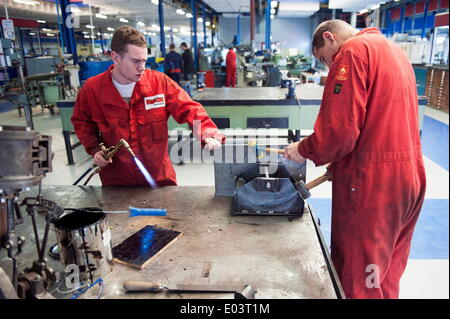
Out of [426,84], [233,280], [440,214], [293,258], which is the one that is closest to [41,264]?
[233,280]

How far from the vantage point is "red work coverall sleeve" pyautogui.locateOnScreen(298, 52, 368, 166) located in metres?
1.12

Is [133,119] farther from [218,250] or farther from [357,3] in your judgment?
[357,3]

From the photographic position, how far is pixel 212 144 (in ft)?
4.46

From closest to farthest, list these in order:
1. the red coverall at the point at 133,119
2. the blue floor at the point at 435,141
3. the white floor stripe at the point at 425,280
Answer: the red coverall at the point at 133,119
the white floor stripe at the point at 425,280
the blue floor at the point at 435,141

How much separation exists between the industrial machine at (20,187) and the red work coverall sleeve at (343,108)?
0.86 m

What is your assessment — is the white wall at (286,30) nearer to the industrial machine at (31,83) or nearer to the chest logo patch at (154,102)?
the industrial machine at (31,83)

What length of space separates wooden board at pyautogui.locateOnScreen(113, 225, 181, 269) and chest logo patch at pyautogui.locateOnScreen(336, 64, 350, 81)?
2.49 feet

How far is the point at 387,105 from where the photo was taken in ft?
3.77

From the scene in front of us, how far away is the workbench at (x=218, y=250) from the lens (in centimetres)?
88

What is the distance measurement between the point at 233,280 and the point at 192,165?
3078mm

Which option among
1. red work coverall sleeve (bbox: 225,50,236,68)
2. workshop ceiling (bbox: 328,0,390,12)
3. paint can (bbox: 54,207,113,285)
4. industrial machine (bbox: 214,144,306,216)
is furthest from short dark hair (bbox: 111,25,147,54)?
workshop ceiling (bbox: 328,0,390,12)

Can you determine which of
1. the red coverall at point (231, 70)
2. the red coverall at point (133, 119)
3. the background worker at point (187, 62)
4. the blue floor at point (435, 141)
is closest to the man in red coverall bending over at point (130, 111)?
the red coverall at point (133, 119)

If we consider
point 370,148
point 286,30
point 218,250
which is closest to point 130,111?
point 218,250
